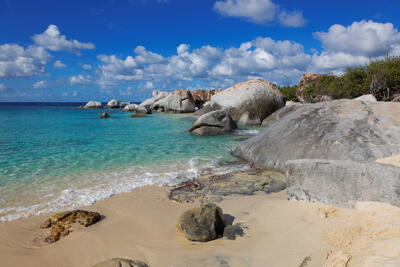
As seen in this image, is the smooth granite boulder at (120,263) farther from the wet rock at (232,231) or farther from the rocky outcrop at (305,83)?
the rocky outcrop at (305,83)

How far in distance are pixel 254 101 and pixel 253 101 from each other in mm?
92

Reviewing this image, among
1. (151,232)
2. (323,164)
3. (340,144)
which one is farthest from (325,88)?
(151,232)

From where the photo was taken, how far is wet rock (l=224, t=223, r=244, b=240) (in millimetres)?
3243

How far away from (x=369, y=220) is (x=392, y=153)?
9.06ft

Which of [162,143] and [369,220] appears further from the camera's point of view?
[162,143]

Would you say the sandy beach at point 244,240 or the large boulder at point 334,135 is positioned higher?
the large boulder at point 334,135

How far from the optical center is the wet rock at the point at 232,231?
128 inches

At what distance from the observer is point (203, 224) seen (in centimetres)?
329

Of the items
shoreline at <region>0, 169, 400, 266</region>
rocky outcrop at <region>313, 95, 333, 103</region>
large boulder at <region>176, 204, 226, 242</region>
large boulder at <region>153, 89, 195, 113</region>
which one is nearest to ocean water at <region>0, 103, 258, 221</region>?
shoreline at <region>0, 169, 400, 266</region>

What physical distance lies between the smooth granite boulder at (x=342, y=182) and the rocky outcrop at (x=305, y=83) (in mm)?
26235

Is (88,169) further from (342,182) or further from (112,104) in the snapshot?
(112,104)

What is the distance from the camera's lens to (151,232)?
3629mm

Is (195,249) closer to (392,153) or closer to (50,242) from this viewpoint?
(50,242)

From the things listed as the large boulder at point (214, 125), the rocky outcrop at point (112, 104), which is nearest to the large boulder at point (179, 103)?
the large boulder at point (214, 125)
